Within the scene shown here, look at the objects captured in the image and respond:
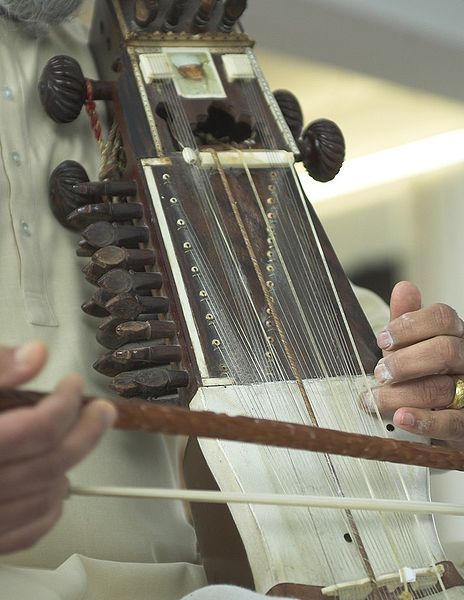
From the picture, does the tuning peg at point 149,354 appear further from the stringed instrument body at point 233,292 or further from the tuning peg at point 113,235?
the tuning peg at point 113,235

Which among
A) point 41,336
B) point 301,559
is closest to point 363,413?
point 301,559

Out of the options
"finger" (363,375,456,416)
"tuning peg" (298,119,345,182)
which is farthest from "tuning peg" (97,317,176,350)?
"tuning peg" (298,119,345,182)

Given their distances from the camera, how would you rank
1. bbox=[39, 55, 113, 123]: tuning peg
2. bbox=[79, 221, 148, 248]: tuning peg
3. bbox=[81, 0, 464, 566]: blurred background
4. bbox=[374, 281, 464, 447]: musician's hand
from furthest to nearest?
bbox=[81, 0, 464, 566]: blurred background → bbox=[39, 55, 113, 123]: tuning peg → bbox=[79, 221, 148, 248]: tuning peg → bbox=[374, 281, 464, 447]: musician's hand

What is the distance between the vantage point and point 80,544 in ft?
3.84

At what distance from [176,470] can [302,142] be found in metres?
0.46

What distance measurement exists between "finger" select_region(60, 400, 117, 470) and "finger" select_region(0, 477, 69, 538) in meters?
0.02

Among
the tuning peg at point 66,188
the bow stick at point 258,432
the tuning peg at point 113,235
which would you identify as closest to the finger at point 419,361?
the bow stick at point 258,432

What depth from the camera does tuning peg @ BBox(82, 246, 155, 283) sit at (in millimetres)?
1192

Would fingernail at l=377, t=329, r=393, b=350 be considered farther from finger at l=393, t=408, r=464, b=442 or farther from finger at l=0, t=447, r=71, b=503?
finger at l=0, t=447, r=71, b=503

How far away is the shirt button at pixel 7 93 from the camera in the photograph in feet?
4.50

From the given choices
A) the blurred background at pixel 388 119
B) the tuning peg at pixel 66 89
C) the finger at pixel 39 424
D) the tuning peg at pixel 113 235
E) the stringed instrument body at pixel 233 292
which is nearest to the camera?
the finger at pixel 39 424

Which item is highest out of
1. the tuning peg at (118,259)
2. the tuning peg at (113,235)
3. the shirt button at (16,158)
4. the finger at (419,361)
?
the shirt button at (16,158)

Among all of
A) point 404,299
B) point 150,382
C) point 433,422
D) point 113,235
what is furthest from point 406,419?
point 113,235

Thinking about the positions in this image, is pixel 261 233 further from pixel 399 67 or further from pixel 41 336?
pixel 399 67
